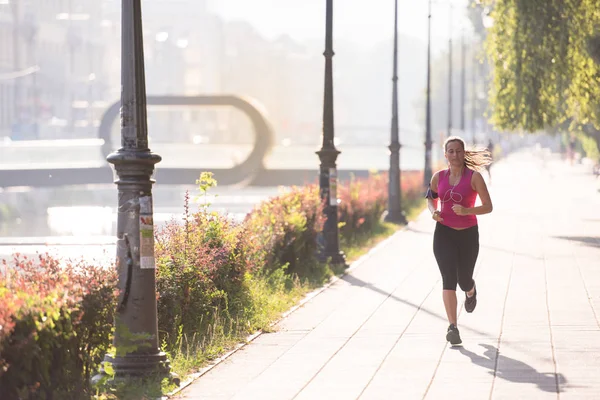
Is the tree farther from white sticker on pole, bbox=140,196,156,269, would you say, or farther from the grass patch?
white sticker on pole, bbox=140,196,156,269

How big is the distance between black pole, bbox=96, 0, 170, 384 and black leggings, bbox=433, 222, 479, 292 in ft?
9.91

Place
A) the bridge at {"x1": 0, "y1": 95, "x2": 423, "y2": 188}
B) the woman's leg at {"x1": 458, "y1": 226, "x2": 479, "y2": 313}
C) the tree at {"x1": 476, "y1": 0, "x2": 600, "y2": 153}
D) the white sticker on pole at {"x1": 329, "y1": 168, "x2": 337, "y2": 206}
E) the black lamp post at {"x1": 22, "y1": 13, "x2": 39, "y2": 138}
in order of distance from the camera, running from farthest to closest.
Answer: the black lamp post at {"x1": 22, "y1": 13, "x2": 39, "y2": 138}
the bridge at {"x1": 0, "y1": 95, "x2": 423, "y2": 188}
the tree at {"x1": 476, "y1": 0, "x2": 600, "y2": 153}
the white sticker on pole at {"x1": 329, "y1": 168, "x2": 337, "y2": 206}
the woman's leg at {"x1": 458, "y1": 226, "x2": 479, "y2": 313}

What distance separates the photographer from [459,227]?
11.3 m

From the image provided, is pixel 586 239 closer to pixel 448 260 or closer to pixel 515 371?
pixel 448 260

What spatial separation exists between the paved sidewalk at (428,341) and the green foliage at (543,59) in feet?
16.0

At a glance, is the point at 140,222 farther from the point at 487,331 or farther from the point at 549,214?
the point at 549,214

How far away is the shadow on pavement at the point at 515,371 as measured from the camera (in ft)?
30.3

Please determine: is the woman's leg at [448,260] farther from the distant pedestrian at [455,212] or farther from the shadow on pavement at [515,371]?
the shadow on pavement at [515,371]

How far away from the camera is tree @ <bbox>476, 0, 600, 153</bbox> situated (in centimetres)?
2458

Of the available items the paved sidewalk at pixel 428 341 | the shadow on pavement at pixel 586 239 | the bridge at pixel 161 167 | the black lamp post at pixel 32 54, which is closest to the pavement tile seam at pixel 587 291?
the paved sidewalk at pixel 428 341

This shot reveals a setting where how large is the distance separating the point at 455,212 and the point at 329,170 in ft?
29.7

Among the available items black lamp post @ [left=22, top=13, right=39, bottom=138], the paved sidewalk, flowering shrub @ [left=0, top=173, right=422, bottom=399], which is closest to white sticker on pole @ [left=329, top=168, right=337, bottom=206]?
flowering shrub @ [left=0, top=173, right=422, bottom=399]

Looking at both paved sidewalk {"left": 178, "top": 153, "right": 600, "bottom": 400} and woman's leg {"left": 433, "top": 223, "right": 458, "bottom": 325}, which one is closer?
paved sidewalk {"left": 178, "top": 153, "right": 600, "bottom": 400}

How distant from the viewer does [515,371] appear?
32.3ft
